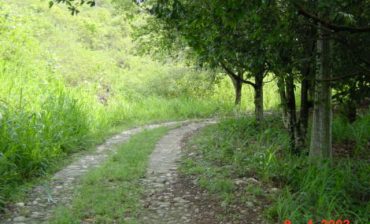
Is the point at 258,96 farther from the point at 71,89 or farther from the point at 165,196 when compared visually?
the point at 71,89

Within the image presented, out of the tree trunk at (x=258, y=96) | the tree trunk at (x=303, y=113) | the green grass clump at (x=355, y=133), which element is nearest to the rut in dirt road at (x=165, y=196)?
the tree trunk at (x=303, y=113)

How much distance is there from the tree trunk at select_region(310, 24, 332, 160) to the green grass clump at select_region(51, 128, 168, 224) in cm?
271

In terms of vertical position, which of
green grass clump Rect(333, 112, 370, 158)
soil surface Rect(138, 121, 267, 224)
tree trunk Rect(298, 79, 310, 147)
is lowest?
soil surface Rect(138, 121, 267, 224)

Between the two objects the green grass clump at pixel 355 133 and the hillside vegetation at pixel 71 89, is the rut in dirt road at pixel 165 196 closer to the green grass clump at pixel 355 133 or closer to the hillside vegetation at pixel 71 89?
the hillside vegetation at pixel 71 89

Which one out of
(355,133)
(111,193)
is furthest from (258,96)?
(111,193)

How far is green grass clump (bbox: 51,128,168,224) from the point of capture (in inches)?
178

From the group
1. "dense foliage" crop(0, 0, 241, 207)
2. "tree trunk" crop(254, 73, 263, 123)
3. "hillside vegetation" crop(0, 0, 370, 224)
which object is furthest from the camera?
"tree trunk" crop(254, 73, 263, 123)

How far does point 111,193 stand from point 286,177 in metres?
2.45

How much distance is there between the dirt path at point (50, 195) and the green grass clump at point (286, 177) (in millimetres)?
1752

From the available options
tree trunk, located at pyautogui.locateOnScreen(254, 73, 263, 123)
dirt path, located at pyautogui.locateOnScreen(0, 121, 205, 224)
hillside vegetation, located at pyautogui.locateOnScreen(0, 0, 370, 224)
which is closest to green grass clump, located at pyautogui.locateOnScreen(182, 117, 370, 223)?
hillside vegetation, located at pyautogui.locateOnScreen(0, 0, 370, 224)

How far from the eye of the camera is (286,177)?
5648 mm

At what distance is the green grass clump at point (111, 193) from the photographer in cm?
451

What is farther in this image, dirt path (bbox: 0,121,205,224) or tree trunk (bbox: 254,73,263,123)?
tree trunk (bbox: 254,73,263,123)

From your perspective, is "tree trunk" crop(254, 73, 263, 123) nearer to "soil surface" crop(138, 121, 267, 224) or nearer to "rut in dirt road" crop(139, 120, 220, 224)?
"rut in dirt road" crop(139, 120, 220, 224)
